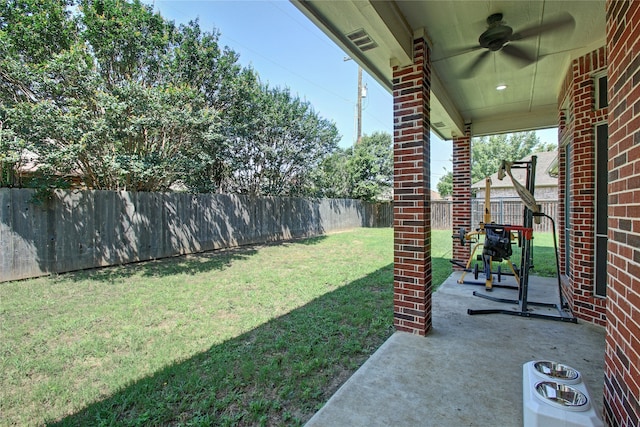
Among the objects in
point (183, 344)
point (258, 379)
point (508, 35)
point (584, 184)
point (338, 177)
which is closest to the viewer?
point (258, 379)

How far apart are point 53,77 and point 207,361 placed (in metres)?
6.03

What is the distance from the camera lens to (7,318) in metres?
3.54

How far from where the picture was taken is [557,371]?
1750mm

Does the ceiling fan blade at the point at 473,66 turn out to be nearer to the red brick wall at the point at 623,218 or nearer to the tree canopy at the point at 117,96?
the red brick wall at the point at 623,218

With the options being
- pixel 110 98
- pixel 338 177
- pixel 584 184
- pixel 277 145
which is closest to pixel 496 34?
pixel 584 184

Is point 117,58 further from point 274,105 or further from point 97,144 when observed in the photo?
point 274,105

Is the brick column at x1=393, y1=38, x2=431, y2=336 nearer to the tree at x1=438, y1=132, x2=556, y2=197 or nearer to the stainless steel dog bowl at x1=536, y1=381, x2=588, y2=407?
the stainless steel dog bowl at x1=536, y1=381, x2=588, y2=407

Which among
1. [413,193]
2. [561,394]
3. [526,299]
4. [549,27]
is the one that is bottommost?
[526,299]

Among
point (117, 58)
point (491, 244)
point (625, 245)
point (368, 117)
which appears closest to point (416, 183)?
point (625, 245)

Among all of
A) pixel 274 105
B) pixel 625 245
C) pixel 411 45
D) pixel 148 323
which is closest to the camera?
pixel 625 245

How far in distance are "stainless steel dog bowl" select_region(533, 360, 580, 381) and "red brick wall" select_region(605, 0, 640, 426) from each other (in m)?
0.16

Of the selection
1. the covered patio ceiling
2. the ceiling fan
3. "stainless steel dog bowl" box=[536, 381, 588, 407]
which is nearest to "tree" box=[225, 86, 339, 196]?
the covered patio ceiling

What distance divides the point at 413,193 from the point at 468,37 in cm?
166

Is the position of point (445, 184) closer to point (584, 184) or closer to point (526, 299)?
point (584, 184)
